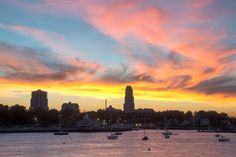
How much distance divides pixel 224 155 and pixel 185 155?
10.3 meters

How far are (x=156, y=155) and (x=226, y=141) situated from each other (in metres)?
82.7

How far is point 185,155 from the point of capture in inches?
4301

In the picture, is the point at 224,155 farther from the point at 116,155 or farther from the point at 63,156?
the point at 63,156

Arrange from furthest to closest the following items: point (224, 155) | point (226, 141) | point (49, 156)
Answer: point (226, 141) → point (224, 155) → point (49, 156)

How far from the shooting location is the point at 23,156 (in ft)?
351

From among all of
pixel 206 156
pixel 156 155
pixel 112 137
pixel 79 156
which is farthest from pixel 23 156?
pixel 112 137

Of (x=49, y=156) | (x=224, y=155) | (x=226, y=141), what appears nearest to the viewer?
(x=49, y=156)

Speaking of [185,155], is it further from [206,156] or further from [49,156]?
[49,156]

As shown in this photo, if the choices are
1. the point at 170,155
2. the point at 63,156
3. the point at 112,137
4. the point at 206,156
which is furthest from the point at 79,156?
the point at 112,137

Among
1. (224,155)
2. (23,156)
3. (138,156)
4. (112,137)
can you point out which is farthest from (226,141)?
(23,156)

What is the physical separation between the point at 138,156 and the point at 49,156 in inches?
740

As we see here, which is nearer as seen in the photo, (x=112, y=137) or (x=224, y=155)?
(x=224, y=155)

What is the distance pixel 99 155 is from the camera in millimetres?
109750

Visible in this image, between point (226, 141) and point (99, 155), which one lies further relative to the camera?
point (226, 141)
